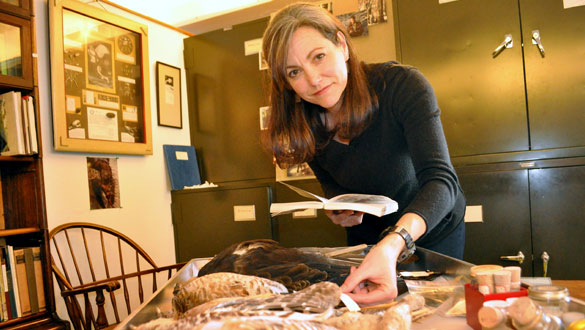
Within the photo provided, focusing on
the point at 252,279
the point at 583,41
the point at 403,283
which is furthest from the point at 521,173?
the point at 252,279

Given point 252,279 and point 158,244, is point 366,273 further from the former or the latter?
point 158,244

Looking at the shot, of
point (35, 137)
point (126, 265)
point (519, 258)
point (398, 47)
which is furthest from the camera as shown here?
point (126, 265)

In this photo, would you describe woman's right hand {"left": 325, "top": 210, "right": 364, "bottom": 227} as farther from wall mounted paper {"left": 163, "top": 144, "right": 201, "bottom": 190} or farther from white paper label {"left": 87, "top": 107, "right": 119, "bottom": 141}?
wall mounted paper {"left": 163, "top": 144, "right": 201, "bottom": 190}

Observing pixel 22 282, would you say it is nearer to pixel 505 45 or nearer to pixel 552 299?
pixel 552 299

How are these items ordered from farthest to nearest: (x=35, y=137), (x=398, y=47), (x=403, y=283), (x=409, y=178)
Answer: (x=398, y=47)
(x=35, y=137)
(x=409, y=178)
(x=403, y=283)

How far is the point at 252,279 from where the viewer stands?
2.18 feet

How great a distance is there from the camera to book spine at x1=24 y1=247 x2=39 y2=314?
77.4 inches

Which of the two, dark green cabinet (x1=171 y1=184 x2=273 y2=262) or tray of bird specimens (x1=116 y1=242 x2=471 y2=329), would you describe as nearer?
tray of bird specimens (x1=116 y1=242 x2=471 y2=329)

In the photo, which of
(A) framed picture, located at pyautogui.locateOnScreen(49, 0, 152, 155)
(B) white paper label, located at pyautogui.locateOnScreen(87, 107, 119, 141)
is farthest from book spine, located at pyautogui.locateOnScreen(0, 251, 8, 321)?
(B) white paper label, located at pyautogui.locateOnScreen(87, 107, 119, 141)

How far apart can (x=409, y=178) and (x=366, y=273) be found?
0.59 meters

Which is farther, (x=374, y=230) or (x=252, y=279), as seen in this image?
(x=374, y=230)

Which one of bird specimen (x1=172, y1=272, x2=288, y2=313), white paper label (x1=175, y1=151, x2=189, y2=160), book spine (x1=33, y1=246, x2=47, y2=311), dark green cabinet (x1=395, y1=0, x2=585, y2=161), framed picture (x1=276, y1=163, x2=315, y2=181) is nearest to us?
bird specimen (x1=172, y1=272, x2=288, y2=313)

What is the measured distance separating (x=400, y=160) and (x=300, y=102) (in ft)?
1.21

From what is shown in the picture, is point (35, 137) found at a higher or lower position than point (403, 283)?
higher
